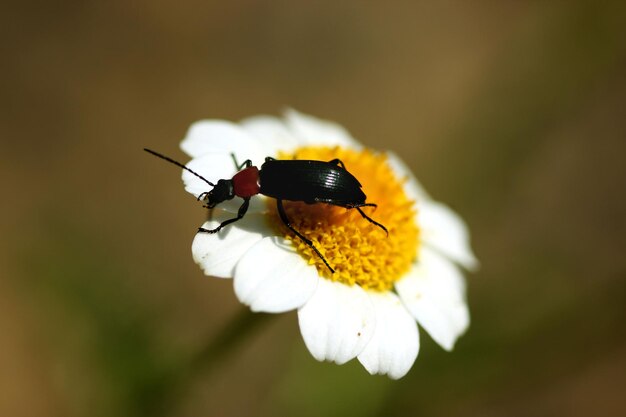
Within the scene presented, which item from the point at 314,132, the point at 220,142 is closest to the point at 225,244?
the point at 220,142

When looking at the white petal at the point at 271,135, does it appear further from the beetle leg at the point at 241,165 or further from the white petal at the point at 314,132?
the beetle leg at the point at 241,165

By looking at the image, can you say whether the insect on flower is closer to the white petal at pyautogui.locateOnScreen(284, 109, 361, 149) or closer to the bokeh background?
the white petal at pyautogui.locateOnScreen(284, 109, 361, 149)

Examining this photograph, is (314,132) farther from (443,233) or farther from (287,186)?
(287,186)

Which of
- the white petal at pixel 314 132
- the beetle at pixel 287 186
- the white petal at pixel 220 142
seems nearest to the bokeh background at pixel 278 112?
the beetle at pixel 287 186

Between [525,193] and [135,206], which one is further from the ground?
[525,193]

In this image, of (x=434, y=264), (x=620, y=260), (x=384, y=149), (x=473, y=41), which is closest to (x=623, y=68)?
(x=473, y=41)

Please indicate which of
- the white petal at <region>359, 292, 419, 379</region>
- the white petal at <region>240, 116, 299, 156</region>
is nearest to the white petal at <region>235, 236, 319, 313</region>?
the white petal at <region>359, 292, 419, 379</region>

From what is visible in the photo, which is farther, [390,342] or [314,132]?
[314,132]

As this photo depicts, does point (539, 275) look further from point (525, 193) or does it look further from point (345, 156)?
point (345, 156)
